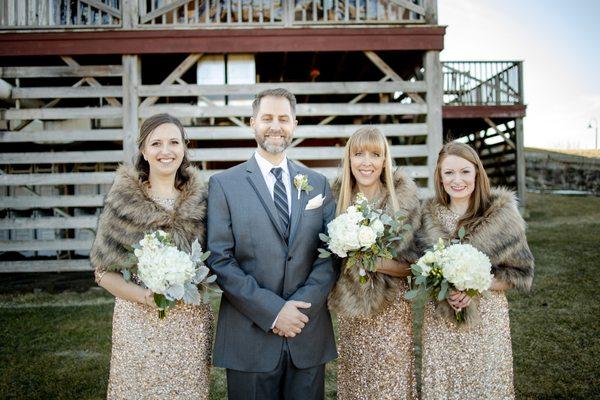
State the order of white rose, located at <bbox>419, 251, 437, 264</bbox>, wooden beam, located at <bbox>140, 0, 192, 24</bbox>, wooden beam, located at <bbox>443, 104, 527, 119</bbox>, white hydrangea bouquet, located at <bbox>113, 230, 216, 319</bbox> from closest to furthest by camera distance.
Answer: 1. white hydrangea bouquet, located at <bbox>113, 230, 216, 319</bbox>
2. white rose, located at <bbox>419, 251, 437, 264</bbox>
3. wooden beam, located at <bbox>140, 0, 192, 24</bbox>
4. wooden beam, located at <bbox>443, 104, 527, 119</bbox>

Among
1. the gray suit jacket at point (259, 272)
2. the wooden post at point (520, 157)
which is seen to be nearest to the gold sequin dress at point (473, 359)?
the gray suit jacket at point (259, 272)

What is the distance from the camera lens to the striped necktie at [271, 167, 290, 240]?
9.13ft

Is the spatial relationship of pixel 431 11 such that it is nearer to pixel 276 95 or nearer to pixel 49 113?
pixel 276 95

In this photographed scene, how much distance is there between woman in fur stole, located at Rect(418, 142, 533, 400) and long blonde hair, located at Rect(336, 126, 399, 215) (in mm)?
362

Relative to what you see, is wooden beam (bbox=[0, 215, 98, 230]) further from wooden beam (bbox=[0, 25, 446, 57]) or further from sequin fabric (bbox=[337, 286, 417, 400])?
sequin fabric (bbox=[337, 286, 417, 400])

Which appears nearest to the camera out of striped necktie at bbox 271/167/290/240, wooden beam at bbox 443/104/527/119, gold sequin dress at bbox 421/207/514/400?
striped necktie at bbox 271/167/290/240

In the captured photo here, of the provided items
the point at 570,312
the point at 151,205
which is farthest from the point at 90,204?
the point at 570,312

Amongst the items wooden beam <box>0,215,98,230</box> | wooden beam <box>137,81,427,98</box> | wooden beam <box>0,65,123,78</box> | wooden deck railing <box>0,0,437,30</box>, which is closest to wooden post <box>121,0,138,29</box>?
wooden deck railing <box>0,0,437,30</box>

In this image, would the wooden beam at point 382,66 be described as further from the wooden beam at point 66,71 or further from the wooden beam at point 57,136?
the wooden beam at point 57,136

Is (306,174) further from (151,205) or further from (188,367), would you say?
(188,367)

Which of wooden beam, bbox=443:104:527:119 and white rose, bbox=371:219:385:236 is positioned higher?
wooden beam, bbox=443:104:527:119

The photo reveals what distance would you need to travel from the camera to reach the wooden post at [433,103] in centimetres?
847

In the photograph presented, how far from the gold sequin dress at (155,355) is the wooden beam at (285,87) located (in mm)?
6202

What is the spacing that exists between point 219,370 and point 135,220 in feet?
8.94
